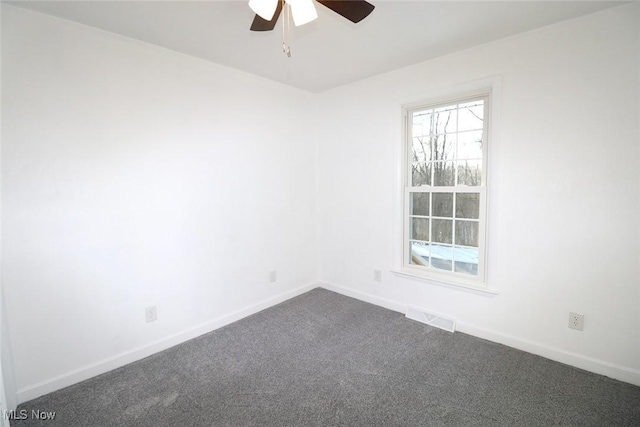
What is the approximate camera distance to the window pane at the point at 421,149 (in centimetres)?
293

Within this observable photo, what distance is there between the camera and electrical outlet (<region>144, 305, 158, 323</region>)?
7.93 ft

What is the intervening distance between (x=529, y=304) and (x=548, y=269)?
0.32m

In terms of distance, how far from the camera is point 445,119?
2812 millimetres

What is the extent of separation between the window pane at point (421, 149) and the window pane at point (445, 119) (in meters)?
0.15

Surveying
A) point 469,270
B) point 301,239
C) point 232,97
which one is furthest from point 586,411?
point 232,97

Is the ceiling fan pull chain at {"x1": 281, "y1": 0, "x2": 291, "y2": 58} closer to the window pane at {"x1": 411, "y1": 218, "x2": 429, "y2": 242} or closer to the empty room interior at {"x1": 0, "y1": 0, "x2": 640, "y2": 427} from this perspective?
the empty room interior at {"x1": 0, "y1": 0, "x2": 640, "y2": 427}

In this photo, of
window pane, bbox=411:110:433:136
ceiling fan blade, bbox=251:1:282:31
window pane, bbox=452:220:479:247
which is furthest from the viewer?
window pane, bbox=411:110:433:136

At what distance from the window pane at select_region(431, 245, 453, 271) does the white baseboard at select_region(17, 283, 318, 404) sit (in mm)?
1771

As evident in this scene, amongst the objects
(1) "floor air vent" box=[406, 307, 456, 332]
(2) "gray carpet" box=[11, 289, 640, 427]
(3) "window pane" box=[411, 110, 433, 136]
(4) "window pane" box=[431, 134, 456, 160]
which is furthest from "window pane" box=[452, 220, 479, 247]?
(3) "window pane" box=[411, 110, 433, 136]

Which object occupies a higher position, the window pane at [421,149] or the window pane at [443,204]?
the window pane at [421,149]

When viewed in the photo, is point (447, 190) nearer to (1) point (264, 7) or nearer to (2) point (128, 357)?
(1) point (264, 7)

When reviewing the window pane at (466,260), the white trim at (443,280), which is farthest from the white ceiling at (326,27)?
the white trim at (443,280)

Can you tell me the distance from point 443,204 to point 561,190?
0.88 m

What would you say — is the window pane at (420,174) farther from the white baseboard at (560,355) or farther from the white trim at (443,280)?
the white baseboard at (560,355)
